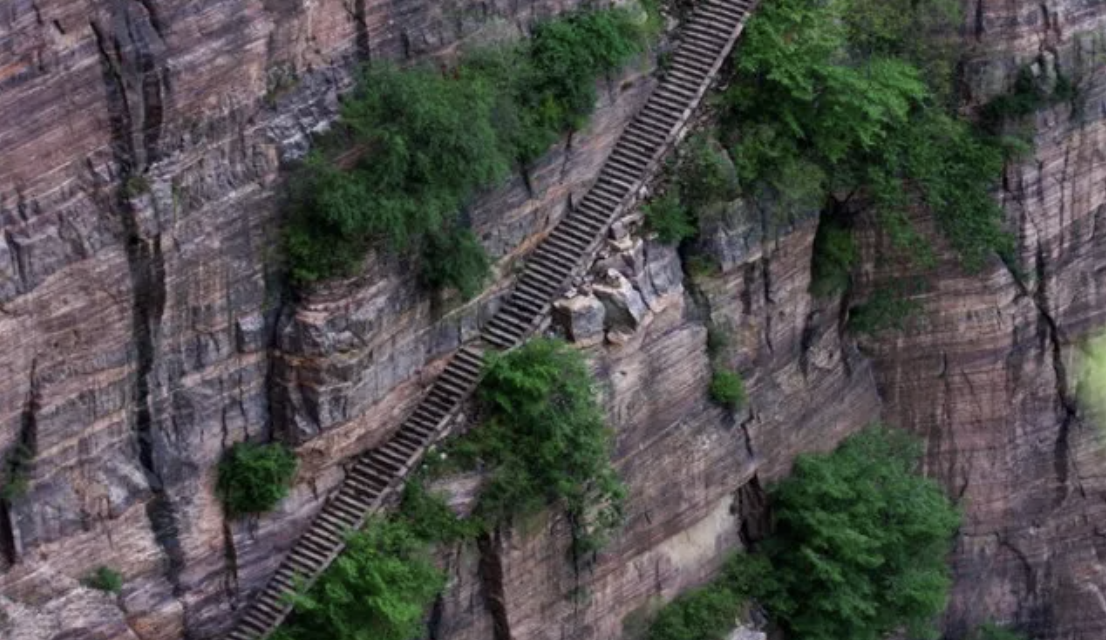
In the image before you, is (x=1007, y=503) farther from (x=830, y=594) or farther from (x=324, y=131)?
(x=324, y=131)

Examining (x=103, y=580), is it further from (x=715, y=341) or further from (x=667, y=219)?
(x=715, y=341)

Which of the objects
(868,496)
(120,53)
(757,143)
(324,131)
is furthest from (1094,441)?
Result: (120,53)

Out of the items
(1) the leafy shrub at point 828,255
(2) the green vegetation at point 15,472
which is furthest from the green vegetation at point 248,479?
(1) the leafy shrub at point 828,255

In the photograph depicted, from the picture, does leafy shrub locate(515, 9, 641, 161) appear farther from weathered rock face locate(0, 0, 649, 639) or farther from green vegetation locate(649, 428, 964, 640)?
green vegetation locate(649, 428, 964, 640)

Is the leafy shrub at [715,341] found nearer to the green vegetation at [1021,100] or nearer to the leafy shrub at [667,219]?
the leafy shrub at [667,219]

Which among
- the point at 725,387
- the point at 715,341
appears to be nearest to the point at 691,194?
the point at 715,341
